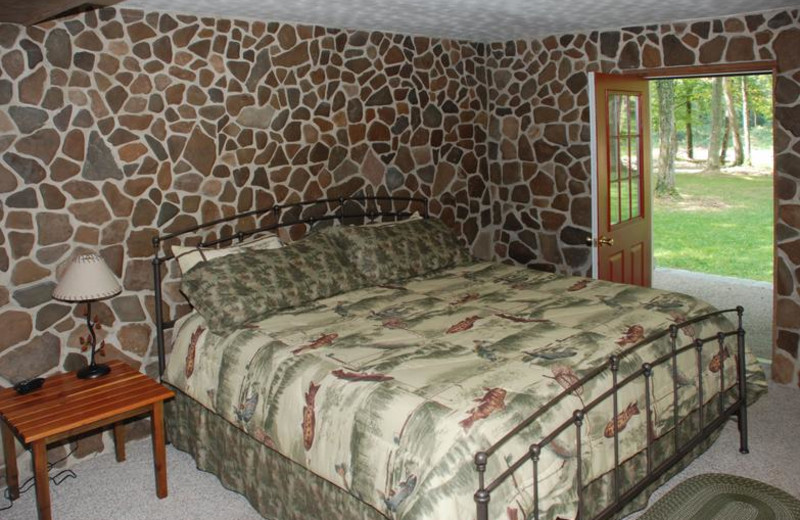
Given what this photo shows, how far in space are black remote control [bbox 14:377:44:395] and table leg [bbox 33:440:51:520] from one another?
1.57 ft

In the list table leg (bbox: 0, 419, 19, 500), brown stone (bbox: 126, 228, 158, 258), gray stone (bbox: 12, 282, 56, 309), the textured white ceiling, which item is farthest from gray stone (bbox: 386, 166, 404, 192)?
table leg (bbox: 0, 419, 19, 500)

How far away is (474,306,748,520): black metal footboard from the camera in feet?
7.63

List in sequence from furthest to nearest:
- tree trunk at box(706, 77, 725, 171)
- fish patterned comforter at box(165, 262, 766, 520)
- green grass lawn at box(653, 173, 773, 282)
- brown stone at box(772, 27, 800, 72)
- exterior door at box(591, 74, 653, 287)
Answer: tree trunk at box(706, 77, 725, 171), green grass lawn at box(653, 173, 773, 282), exterior door at box(591, 74, 653, 287), brown stone at box(772, 27, 800, 72), fish patterned comforter at box(165, 262, 766, 520)

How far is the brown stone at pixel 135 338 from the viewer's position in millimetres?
3965

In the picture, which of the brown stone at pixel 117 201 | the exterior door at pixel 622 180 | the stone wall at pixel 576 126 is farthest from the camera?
the exterior door at pixel 622 180

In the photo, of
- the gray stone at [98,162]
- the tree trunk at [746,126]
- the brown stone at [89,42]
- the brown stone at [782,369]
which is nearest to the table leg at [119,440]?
the gray stone at [98,162]

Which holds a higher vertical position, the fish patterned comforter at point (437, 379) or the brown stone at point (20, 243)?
the brown stone at point (20, 243)

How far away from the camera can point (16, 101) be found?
3494 millimetres

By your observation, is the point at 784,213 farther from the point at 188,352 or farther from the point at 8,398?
the point at 8,398

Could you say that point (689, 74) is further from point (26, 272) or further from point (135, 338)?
point (26, 272)

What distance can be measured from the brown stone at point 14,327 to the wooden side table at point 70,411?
9.1 inches

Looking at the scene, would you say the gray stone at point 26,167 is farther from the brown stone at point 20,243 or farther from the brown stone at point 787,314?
the brown stone at point 787,314

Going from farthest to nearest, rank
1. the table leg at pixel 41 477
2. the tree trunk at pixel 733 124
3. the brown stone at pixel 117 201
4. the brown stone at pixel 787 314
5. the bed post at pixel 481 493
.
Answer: the tree trunk at pixel 733 124 → the brown stone at pixel 787 314 → the brown stone at pixel 117 201 → the table leg at pixel 41 477 → the bed post at pixel 481 493

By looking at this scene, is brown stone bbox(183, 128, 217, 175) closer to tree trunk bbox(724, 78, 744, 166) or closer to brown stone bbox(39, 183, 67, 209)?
brown stone bbox(39, 183, 67, 209)
